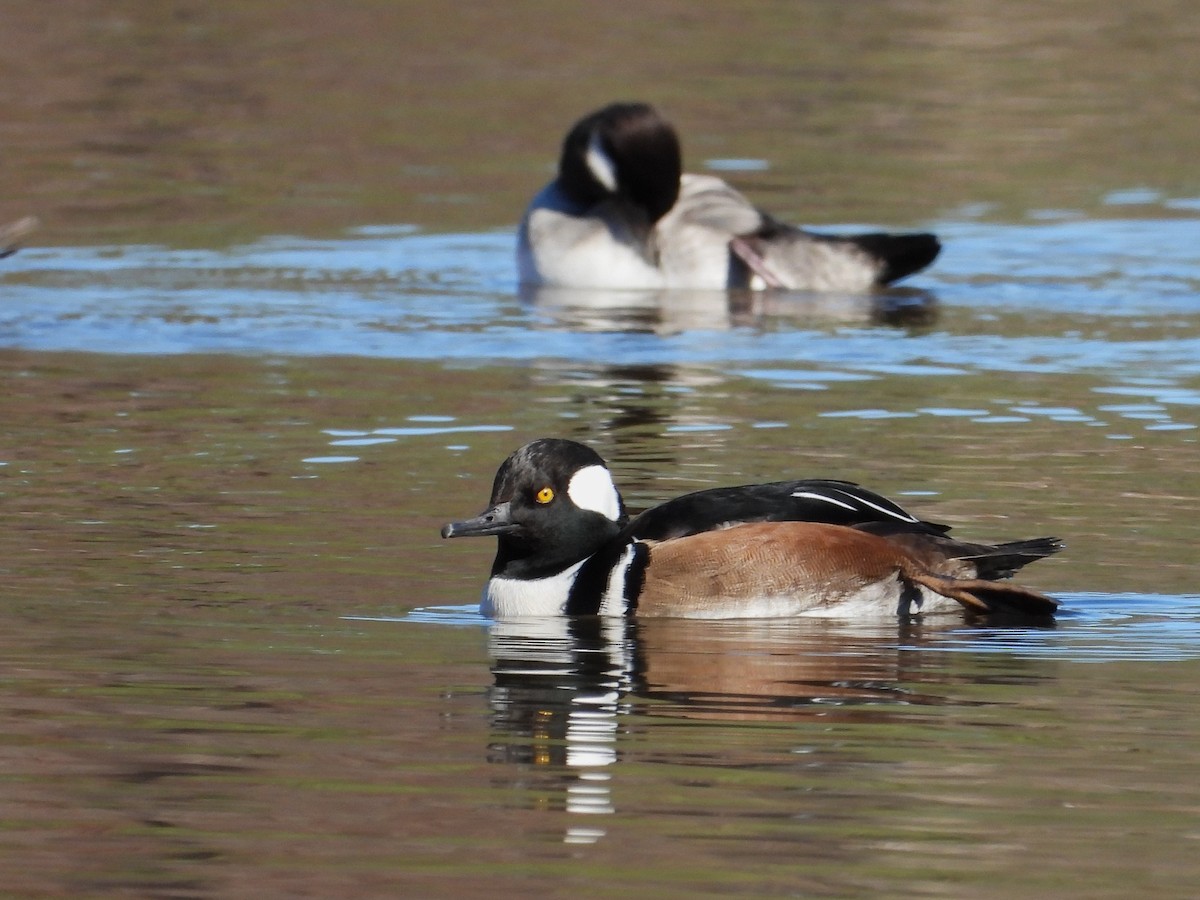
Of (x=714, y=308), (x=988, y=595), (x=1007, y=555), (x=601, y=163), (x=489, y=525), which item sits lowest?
(x=714, y=308)

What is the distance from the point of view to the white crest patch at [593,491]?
9305 mm

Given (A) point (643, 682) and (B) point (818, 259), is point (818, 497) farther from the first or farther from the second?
(B) point (818, 259)

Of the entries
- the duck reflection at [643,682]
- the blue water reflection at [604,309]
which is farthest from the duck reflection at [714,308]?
the duck reflection at [643,682]

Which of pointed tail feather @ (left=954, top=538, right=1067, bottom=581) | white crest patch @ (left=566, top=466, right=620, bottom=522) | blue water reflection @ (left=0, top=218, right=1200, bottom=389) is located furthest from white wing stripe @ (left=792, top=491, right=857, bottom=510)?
blue water reflection @ (left=0, top=218, right=1200, bottom=389)

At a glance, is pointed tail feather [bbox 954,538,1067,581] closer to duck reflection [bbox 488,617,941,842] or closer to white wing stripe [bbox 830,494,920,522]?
white wing stripe [bbox 830,494,920,522]

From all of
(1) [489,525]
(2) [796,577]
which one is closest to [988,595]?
(2) [796,577]

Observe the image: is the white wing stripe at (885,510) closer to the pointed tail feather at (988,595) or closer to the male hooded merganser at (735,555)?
the male hooded merganser at (735,555)

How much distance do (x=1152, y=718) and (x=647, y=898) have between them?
2353 millimetres

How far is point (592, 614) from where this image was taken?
9203mm

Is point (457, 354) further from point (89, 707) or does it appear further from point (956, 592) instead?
point (89, 707)

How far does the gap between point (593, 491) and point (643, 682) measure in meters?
1.38

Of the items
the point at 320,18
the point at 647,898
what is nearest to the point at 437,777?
the point at 647,898

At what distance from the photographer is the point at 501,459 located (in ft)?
39.1

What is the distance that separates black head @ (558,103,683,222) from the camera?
18.2 metres
